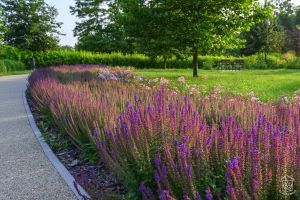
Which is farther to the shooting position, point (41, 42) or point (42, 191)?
point (41, 42)

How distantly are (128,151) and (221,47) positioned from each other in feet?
44.6

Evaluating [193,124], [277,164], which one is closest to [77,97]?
[193,124]

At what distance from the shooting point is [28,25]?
47.1m

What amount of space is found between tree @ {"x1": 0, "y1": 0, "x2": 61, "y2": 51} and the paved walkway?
1677 inches

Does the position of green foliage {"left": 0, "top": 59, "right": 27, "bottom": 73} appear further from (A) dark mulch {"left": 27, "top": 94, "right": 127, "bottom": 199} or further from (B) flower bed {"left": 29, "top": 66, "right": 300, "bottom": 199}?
(B) flower bed {"left": 29, "top": 66, "right": 300, "bottom": 199}

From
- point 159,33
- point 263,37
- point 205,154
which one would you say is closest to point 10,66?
point 159,33

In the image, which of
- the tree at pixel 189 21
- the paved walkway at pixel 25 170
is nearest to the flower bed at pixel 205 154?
the paved walkway at pixel 25 170

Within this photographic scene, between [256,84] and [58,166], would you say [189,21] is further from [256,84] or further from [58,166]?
[58,166]

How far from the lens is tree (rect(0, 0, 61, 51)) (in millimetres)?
46406

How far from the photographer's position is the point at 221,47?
51.2 ft

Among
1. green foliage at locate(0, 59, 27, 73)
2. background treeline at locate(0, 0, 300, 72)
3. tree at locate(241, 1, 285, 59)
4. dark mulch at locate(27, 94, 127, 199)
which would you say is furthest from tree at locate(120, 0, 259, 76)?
tree at locate(241, 1, 285, 59)

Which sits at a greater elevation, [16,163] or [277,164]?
[277,164]

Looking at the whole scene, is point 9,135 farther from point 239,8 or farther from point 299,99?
point 239,8

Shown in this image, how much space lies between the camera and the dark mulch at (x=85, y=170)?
268 cm
